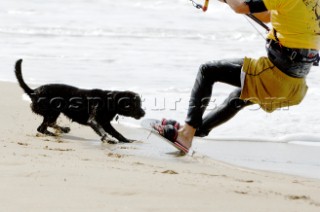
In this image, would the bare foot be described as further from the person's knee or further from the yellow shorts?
the yellow shorts

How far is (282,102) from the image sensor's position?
491 cm

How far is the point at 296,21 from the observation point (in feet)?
14.8

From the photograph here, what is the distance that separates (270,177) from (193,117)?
2.64ft

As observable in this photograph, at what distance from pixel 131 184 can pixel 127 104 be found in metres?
3.09

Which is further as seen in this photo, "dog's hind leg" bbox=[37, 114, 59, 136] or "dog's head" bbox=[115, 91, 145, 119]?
"dog's head" bbox=[115, 91, 145, 119]

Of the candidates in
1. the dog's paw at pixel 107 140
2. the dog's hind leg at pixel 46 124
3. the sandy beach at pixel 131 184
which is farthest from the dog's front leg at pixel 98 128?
the sandy beach at pixel 131 184

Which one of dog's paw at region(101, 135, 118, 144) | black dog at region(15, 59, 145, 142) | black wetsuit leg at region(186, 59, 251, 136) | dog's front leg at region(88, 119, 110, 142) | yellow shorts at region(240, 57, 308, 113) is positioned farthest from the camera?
black dog at region(15, 59, 145, 142)

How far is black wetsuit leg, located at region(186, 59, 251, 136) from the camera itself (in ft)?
16.0

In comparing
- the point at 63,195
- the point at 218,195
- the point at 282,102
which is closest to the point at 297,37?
the point at 282,102

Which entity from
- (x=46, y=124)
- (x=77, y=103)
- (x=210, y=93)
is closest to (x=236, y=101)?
(x=210, y=93)

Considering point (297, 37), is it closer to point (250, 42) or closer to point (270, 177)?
point (270, 177)

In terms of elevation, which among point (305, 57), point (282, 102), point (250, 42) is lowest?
point (250, 42)

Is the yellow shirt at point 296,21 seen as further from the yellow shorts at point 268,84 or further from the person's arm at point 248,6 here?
the yellow shorts at point 268,84

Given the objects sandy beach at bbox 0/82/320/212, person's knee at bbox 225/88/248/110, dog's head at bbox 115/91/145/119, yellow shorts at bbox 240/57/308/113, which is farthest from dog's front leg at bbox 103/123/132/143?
yellow shorts at bbox 240/57/308/113
